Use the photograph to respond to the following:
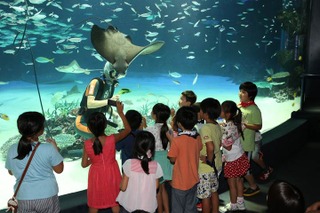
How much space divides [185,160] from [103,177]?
31.2 inches

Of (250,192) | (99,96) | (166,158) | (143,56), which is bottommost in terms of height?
(250,192)

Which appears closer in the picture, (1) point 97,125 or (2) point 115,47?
(1) point 97,125

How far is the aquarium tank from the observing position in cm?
522

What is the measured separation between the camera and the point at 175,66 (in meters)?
9.59

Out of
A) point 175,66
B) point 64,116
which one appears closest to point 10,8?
point 64,116

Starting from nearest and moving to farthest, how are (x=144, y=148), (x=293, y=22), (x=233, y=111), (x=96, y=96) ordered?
1. (x=144, y=148)
2. (x=96, y=96)
3. (x=233, y=111)
4. (x=293, y=22)

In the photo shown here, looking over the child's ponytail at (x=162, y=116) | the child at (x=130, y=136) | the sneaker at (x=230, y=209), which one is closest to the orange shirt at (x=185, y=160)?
the child's ponytail at (x=162, y=116)

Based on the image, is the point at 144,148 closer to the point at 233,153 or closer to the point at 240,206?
the point at 233,153

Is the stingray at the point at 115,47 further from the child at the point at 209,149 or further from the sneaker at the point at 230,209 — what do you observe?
the sneaker at the point at 230,209

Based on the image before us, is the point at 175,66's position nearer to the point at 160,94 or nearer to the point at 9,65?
the point at 160,94

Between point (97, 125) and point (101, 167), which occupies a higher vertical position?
point (97, 125)

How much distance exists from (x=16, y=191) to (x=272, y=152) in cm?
471

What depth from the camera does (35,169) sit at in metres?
2.64

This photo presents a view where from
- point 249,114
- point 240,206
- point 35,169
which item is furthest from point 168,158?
point 249,114
